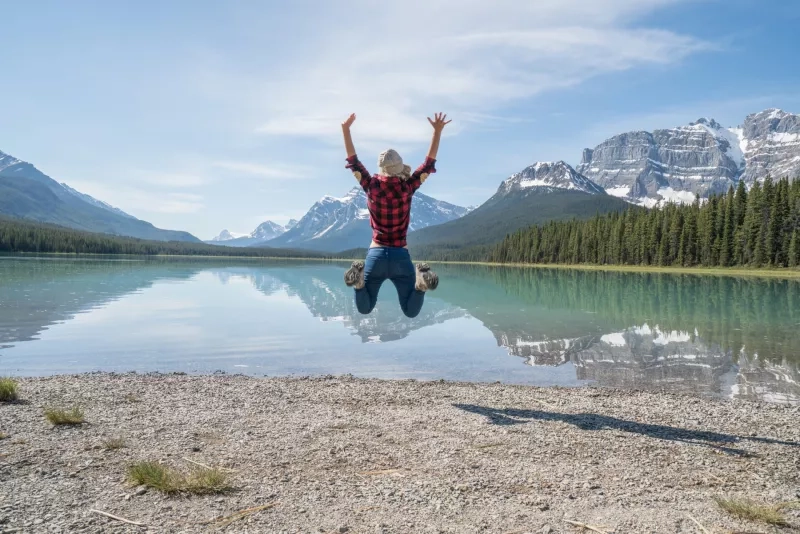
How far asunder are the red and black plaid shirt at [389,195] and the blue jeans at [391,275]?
210 mm

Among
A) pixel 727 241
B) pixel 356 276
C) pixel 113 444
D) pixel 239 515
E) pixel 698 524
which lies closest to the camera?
pixel 698 524

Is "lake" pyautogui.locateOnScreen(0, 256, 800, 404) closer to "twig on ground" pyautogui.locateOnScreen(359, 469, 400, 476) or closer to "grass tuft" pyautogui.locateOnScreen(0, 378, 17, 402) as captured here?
"grass tuft" pyautogui.locateOnScreen(0, 378, 17, 402)

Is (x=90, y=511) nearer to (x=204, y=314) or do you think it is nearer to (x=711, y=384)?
→ (x=711, y=384)

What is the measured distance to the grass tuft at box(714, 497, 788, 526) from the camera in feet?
14.0

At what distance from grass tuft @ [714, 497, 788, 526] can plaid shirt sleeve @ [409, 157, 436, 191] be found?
5459 millimetres

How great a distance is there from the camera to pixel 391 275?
859cm

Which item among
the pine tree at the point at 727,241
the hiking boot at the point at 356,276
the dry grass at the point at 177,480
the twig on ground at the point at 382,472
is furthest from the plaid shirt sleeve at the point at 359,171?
the pine tree at the point at 727,241

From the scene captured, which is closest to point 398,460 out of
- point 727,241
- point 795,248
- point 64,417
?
point 64,417

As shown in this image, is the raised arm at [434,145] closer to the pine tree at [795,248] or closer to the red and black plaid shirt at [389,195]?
the red and black plaid shirt at [389,195]

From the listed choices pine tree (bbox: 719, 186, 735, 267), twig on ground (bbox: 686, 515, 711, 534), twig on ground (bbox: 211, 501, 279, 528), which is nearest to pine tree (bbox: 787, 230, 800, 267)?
pine tree (bbox: 719, 186, 735, 267)

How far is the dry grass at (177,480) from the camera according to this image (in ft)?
16.1

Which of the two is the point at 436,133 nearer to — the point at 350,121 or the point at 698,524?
the point at 350,121

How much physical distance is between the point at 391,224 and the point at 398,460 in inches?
143

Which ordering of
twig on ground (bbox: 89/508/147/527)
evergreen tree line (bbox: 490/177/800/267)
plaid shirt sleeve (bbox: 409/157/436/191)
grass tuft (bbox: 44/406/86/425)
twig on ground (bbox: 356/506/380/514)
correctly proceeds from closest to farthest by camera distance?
twig on ground (bbox: 89/508/147/527)
twig on ground (bbox: 356/506/380/514)
grass tuft (bbox: 44/406/86/425)
plaid shirt sleeve (bbox: 409/157/436/191)
evergreen tree line (bbox: 490/177/800/267)
